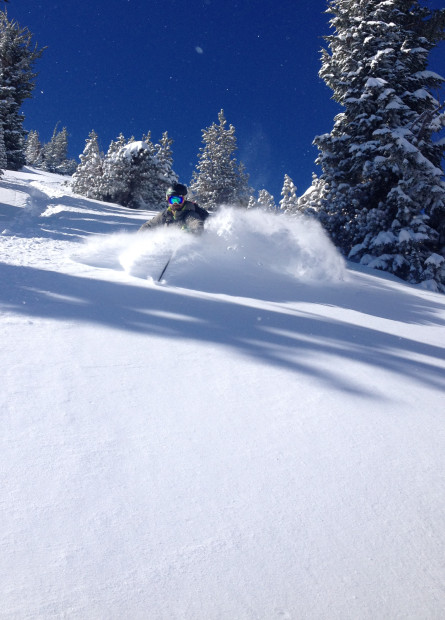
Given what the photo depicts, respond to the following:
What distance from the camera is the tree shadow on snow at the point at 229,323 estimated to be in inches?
141

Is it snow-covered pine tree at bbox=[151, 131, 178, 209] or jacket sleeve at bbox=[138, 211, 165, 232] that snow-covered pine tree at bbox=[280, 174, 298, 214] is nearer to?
snow-covered pine tree at bbox=[151, 131, 178, 209]

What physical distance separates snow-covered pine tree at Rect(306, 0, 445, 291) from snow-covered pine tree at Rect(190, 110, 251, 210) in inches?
883

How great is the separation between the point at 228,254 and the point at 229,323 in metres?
4.44

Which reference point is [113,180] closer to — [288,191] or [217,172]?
[217,172]

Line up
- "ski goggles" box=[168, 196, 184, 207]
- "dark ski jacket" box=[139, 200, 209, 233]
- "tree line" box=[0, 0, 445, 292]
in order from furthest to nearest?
"tree line" box=[0, 0, 445, 292] → "ski goggles" box=[168, 196, 184, 207] → "dark ski jacket" box=[139, 200, 209, 233]

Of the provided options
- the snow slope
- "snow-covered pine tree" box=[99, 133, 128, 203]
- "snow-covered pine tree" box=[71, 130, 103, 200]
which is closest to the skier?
the snow slope

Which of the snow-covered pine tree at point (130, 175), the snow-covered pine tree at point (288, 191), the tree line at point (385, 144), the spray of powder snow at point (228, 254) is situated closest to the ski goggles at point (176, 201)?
the spray of powder snow at point (228, 254)

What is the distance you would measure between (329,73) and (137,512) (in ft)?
56.6

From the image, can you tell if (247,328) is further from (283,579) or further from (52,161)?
(52,161)

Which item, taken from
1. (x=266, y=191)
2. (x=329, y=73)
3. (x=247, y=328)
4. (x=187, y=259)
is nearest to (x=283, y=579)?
(x=247, y=328)

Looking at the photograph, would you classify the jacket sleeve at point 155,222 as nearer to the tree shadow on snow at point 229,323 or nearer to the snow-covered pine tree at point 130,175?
the tree shadow on snow at point 229,323

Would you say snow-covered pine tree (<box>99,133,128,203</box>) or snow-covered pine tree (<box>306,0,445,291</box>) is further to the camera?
snow-covered pine tree (<box>99,133,128,203</box>)

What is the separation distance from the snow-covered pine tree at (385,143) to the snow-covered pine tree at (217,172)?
Answer: 883 inches

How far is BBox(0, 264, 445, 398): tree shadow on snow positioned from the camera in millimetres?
3572
